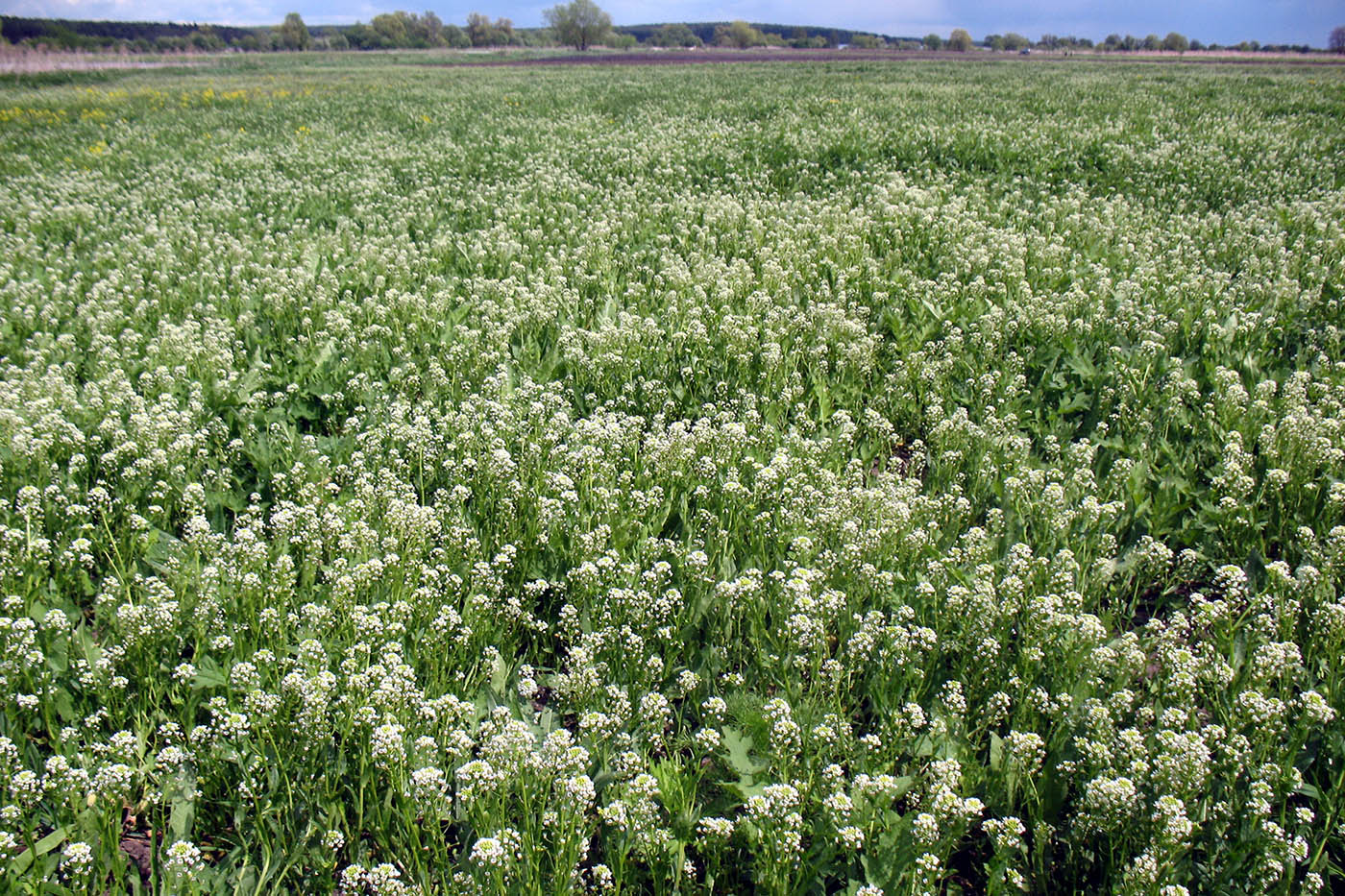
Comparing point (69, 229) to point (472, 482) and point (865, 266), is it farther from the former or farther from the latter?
point (865, 266)

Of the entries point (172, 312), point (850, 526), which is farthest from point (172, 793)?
point (172, 312)

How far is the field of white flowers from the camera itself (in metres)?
2.93

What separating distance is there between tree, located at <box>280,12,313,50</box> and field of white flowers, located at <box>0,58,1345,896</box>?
14320 cm

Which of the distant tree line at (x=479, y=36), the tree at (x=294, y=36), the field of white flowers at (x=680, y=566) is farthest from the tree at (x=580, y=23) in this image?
the field of white flowers at (x=680, y=566)

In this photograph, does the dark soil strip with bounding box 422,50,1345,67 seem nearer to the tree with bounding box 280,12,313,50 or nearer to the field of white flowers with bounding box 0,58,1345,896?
the field of white flowers with bounding box 0,58,1345,896

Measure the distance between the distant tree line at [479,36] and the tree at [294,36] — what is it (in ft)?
0.51

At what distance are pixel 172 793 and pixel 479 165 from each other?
51.0 feet

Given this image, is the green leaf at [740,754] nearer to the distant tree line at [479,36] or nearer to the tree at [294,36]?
the distant tree line at [479,36]

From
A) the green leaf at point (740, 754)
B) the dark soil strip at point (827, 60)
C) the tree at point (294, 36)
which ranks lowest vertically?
the green leaf at point (740, 754)

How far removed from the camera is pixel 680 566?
14.2 ft

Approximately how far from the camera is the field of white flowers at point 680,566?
2.93 m

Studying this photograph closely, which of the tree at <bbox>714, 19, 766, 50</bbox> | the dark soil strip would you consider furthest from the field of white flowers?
the tree at <bbox>714, 19, 766, 50</bbox>

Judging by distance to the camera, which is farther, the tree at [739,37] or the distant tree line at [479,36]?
the tree at [739,37]

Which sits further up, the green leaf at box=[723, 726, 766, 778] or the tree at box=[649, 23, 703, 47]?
the tree at box=[649, 23, 703, 47]
